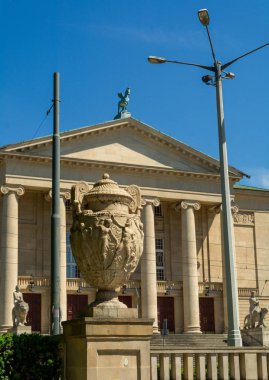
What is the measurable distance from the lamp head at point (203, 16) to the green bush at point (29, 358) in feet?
35.0

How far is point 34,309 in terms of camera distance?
49.0 metres

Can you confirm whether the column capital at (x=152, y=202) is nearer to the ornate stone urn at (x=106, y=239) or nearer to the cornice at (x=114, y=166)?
the cornice at (x=114, y=166)

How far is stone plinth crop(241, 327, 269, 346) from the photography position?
4516 cm

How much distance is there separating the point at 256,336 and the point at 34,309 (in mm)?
15529

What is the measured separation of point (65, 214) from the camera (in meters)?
50.1

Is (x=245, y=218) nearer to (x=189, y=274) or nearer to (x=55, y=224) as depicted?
(x=189, y=274)

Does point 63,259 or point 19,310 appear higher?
point 63,259

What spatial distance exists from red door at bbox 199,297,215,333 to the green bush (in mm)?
42067

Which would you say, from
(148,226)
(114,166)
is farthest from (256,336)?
(114,166)

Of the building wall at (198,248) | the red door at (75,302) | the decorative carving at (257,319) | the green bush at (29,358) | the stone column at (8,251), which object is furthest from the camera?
the building wall at (198,248)

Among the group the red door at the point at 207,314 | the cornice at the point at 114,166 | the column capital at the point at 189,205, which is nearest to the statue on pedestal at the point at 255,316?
the red door at the point at 207,314

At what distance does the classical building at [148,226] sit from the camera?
158ft

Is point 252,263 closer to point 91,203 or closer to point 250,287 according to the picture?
point 250,287

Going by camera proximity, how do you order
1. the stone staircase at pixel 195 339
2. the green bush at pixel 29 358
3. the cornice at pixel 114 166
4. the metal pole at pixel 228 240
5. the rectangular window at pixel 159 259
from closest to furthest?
the green bush at pixel 29 358 → the metal pole at pixel 228 240 → the stone staircase at pixel 195 339 → the cornice at pixel 114 166 → the rectangular window at pixel 159 259
